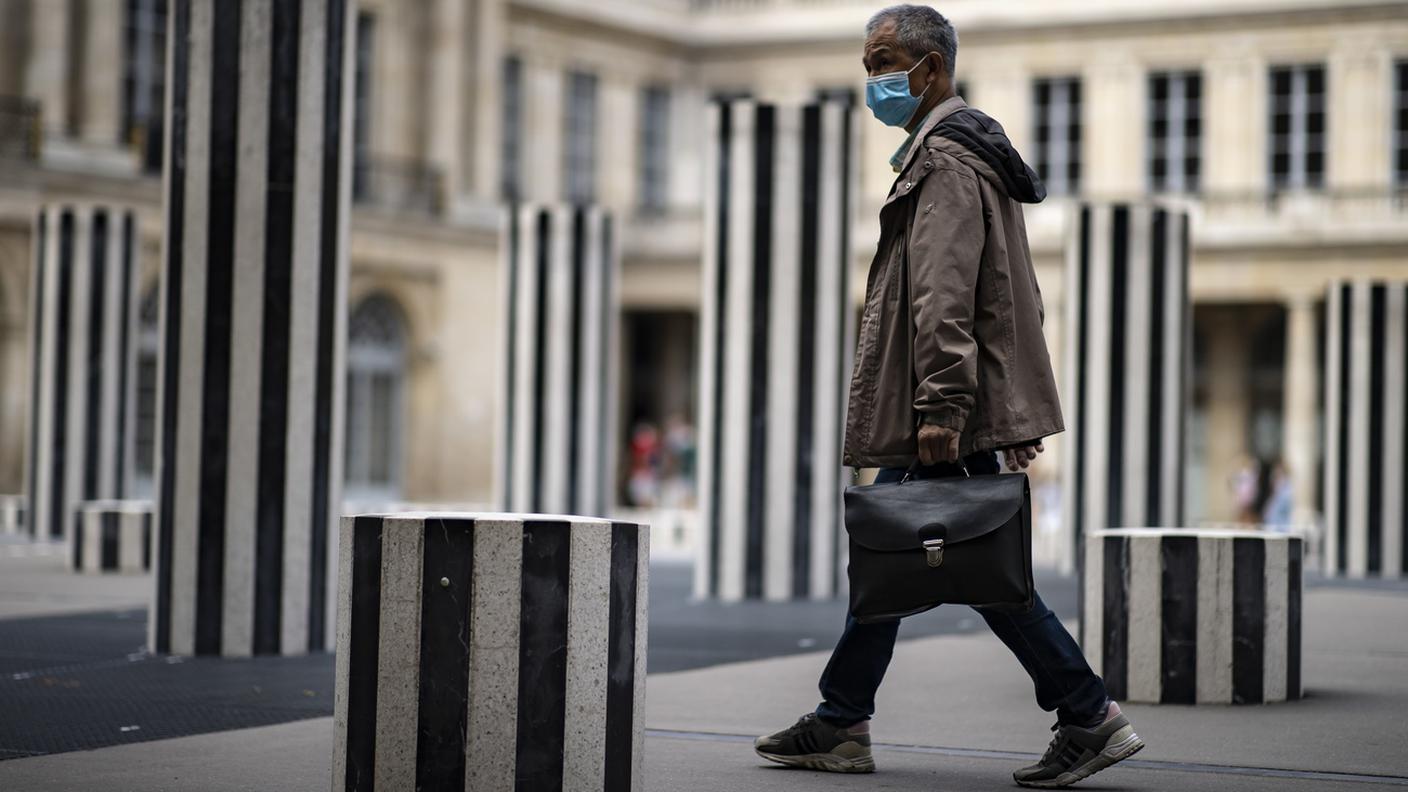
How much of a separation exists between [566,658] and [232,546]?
4.45 meters

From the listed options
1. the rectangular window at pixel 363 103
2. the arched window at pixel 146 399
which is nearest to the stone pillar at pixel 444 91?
the rectangular window at pixel 363 103

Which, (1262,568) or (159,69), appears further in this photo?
(159,69)

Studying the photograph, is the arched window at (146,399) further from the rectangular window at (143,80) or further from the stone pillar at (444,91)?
the stone pillar at (444,91)

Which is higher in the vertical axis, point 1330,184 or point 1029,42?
point 1029,42

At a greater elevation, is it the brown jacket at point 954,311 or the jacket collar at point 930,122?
the jacket collar at point 930,122

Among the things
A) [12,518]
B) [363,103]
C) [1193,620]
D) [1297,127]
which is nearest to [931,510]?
[1193,620]

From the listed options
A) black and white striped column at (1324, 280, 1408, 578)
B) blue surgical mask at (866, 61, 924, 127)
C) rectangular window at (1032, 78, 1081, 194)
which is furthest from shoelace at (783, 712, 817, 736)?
rectangular window at (1032, 78, 1081, 194)

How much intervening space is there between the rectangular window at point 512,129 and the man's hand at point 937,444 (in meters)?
31.1

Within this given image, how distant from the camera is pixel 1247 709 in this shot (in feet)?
23.4

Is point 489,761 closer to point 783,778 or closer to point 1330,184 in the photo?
point 783,778

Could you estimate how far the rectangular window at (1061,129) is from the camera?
35.9 m

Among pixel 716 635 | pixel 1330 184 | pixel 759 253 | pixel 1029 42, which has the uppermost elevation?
pixel 1029 42

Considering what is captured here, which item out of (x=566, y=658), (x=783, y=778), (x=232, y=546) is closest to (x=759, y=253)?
(x=232, y=546)

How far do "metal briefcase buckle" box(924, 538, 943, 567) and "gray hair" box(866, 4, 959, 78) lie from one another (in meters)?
1.29
